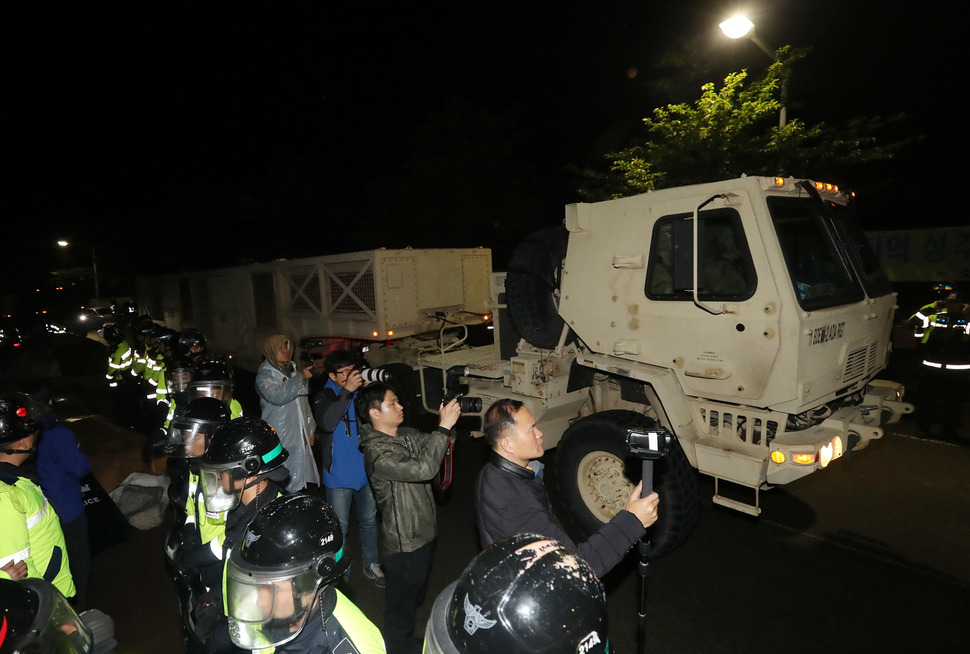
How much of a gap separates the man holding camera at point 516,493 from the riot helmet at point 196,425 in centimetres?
163

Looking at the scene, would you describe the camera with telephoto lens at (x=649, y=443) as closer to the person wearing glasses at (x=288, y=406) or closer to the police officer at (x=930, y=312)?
the person wearing glasses at (x=288, y=406)

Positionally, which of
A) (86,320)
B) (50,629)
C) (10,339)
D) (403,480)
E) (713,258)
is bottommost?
A: (10,339)

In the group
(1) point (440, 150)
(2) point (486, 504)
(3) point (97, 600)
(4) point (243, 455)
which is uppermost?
(1) point (440, 150)

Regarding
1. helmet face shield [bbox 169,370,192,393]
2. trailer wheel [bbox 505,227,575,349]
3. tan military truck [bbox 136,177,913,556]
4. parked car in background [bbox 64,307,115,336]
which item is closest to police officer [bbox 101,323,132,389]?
helmet face shield [bbox 169,370,192,393]

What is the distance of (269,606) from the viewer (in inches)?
63.9

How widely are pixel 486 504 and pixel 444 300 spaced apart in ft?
21.9

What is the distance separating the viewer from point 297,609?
64.1 inches

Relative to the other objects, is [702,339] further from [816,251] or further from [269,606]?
[269,606]

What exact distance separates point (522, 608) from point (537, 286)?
405cm

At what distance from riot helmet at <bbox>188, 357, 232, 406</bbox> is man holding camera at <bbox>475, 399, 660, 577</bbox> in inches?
95.9

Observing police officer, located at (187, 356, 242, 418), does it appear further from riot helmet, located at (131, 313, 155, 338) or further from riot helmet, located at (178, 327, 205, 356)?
riot helmet, located at (131, 313, 155, 338)

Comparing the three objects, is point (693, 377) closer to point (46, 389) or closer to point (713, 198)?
point (713, 198)

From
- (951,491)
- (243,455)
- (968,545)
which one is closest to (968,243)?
(951,491)

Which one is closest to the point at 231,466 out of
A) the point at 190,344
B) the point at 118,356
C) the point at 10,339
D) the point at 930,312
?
the point at 190,344
